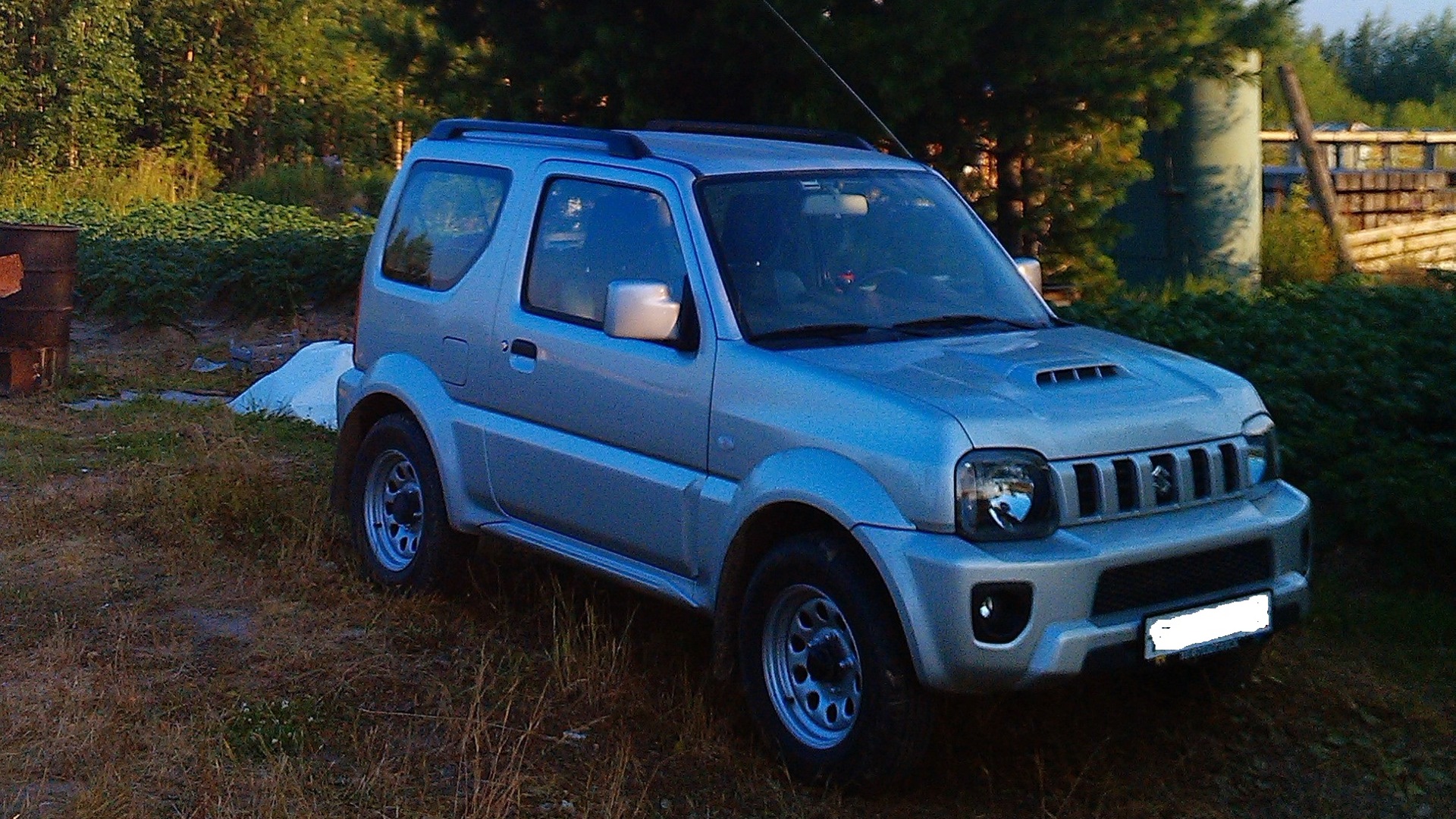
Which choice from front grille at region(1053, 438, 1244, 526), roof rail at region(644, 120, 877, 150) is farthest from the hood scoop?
roof rail at region(644, 120, 877, 150)

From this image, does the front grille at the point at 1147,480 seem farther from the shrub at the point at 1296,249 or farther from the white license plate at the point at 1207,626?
the shrub at the point at 1296,249

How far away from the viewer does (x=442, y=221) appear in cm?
658

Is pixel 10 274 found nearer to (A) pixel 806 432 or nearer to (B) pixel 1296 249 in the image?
(A) pixel 806 432

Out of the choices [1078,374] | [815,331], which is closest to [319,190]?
[815,331]

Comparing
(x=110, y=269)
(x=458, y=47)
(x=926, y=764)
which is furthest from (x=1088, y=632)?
(x=110, y=269)

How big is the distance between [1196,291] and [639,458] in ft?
20.6

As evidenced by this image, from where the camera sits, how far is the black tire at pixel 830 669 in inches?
176

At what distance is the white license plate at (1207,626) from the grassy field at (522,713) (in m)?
0.46

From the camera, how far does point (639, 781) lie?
4777 millimetres

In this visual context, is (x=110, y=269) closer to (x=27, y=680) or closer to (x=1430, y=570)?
(x=27, y=680)

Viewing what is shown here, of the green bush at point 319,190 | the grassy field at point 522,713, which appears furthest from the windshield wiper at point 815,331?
the green bush at point 319,190

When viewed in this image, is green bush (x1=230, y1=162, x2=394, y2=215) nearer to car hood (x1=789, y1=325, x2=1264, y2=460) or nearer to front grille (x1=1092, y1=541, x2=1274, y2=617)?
car hood (x1=789, y1=325, x2=1264, y2=460)

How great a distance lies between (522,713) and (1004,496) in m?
1.81

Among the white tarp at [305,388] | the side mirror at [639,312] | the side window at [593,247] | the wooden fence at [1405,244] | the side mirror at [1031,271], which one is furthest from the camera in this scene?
the wooden fence at [1405,244]
